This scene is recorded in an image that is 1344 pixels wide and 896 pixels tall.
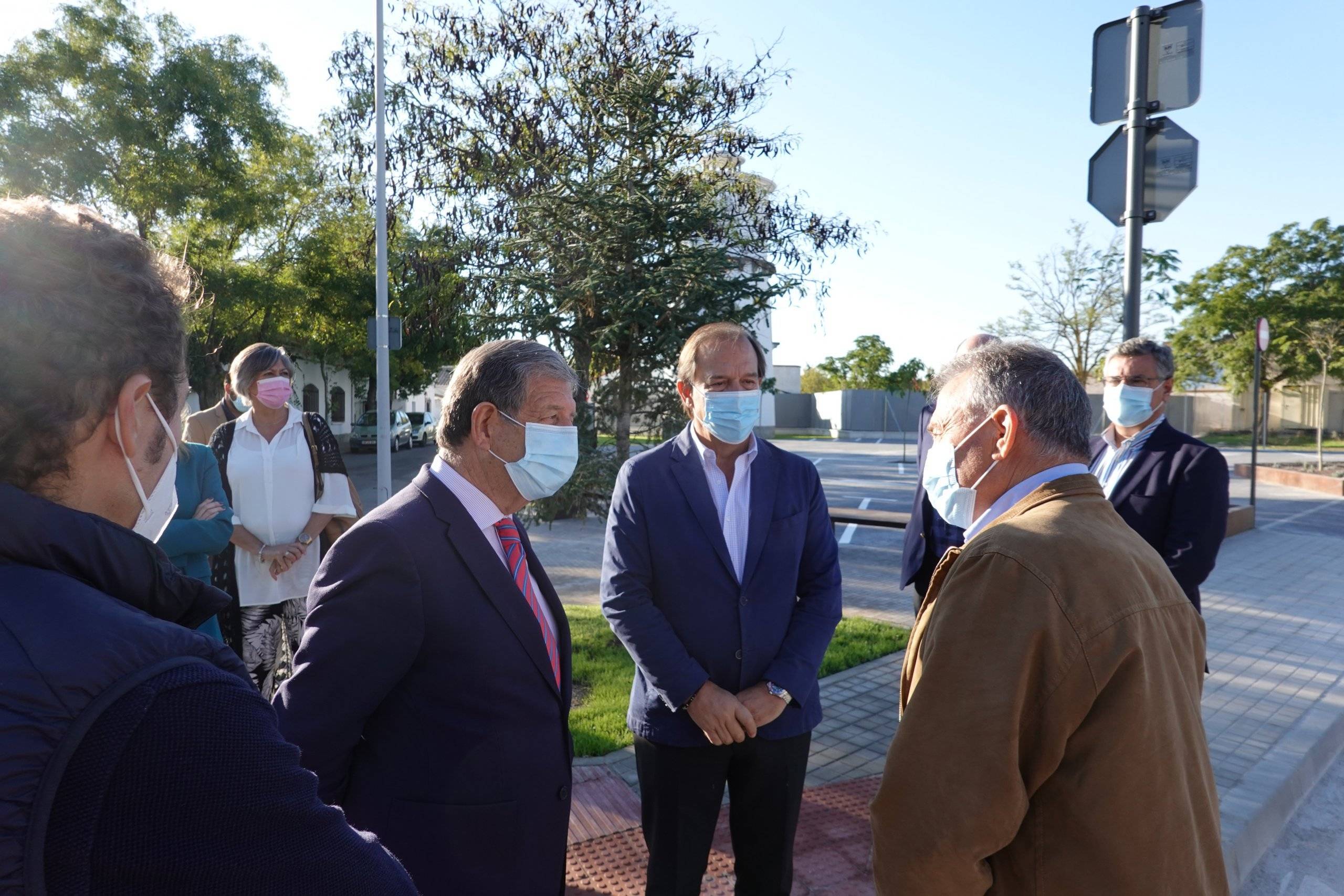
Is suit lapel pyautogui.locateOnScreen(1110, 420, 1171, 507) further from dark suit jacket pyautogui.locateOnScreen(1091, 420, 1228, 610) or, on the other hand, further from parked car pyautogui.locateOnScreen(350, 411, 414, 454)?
parked car pyautogui.locateOnScreen(350, 411, 414, 454)

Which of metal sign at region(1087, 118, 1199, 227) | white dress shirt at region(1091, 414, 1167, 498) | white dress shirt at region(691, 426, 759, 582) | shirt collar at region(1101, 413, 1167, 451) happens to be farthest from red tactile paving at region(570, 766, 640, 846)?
metal sign at region(1087, 118, 1199, 227)

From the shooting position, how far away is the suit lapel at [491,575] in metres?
1.97

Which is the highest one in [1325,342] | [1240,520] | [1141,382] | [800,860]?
[1325,342]

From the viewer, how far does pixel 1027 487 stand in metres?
1.80

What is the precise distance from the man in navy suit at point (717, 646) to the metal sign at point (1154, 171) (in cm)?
263

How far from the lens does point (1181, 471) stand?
3.82 metres

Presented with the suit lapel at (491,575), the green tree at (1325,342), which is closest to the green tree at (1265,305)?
the green tree at (1325,342)

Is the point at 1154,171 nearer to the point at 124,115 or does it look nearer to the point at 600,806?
the point at 600,806

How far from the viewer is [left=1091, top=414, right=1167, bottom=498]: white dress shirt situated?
401 centimetres

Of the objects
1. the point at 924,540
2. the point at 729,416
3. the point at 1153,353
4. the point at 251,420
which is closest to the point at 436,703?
the point at 729,416

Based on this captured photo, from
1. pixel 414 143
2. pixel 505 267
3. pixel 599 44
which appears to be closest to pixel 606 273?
pixel 505 267

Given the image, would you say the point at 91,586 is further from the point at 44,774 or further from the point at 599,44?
the point at 599,44

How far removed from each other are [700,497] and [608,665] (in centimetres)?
343

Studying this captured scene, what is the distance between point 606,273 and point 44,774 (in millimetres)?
6393
